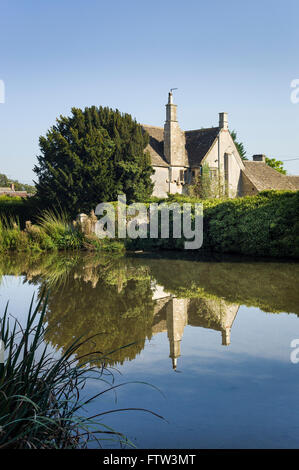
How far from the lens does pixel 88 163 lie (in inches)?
910

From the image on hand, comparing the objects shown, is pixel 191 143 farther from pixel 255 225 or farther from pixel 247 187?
pixel 255 225

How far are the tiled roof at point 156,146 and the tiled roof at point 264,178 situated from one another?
8.53 metres

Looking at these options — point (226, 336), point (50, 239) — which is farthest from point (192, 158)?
point (226, 336)

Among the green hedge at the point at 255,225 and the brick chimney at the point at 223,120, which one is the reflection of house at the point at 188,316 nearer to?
the green hedge at the point at 255,225

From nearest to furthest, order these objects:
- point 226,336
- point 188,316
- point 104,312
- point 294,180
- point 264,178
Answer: point 226,336 → point 188,316 → point 104,312 → point 264,178 → point 294,180

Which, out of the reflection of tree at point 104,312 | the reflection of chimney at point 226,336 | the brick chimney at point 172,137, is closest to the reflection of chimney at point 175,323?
the reflection of tree at point 104,312

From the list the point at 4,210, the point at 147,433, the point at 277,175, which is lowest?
the point at 147,433

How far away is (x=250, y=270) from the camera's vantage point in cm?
1186

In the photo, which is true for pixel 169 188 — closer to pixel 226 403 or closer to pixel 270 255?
pixel 270 255

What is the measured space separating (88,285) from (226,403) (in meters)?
5.98

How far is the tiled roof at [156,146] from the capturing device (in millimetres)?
32375

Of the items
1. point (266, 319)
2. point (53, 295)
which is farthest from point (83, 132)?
point (266, 319)

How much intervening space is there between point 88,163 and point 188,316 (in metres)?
17.1

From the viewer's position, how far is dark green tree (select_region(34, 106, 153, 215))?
74.9 ft
